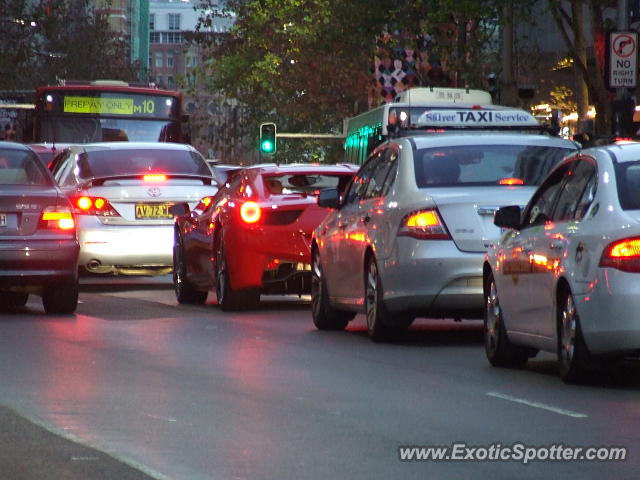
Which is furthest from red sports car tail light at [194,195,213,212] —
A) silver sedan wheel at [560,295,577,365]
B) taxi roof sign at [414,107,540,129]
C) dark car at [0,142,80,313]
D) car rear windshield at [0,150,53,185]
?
silver sedan wheel at [560,295,577,365]

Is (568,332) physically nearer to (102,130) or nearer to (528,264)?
(528,264)

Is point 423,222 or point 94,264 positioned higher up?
point 423,222

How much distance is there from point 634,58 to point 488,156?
9.52 meters

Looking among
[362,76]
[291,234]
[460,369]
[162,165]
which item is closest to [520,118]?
[162,165]

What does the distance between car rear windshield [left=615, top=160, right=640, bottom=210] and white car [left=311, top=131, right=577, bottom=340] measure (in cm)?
262

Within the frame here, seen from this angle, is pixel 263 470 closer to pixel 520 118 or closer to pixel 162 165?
pixel 162 165

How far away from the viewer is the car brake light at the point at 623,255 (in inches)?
437

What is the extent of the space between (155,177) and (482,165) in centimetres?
811

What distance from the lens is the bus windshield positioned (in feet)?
125

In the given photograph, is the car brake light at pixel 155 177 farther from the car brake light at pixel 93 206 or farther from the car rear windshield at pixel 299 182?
the car rear windshield at pixel 299 182

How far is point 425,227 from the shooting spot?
14.4 meters

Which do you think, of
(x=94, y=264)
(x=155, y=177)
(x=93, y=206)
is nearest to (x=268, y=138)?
(x=155, y=177)

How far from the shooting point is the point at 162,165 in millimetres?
23422

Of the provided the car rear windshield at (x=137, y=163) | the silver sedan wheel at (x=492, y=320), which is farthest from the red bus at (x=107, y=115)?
the silver sedan wheel at (x=492, y=320)
